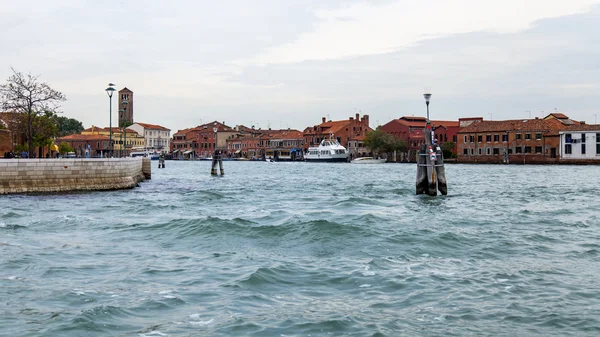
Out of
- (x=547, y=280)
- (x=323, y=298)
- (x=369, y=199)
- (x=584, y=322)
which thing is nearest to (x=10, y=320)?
(x=323, y=298)

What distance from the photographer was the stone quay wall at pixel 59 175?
23.9 m

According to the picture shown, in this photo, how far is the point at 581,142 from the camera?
70.5 metres

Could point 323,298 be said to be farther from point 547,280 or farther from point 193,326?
point 547,280

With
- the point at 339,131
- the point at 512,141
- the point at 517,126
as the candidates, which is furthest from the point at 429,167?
the point at 339,131

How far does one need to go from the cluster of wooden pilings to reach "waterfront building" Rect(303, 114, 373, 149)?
7852cm

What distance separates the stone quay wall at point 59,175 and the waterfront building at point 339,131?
7655 cm

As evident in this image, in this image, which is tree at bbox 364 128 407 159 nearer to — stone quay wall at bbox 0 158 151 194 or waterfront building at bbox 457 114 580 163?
waterfront building at bbox 457 114 580 163

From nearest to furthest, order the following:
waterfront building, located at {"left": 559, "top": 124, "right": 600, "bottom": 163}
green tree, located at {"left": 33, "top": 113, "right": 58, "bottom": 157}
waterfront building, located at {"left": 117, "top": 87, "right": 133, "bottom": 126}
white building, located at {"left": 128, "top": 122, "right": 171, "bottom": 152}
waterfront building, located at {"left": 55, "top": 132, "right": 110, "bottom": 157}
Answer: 1. green tree, located at {"left": 33, "top": 113, "right": 58, "bottom": 157}
2. waterfront building, located at {"left": 559, "top": 124, "right": 600, "bottom": 163}
3. waterfront building, located at {"left": 55, "top": 132, "right": 110, "bottom": 157}
4. white building, located at {"left": 128, "top": 122, "right": 171, "bottom": 152}
5. waterfront building, located at {"left": 117, "top": 87, "right": 133, "bottom": 126}

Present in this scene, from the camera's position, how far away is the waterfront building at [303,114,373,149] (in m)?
106

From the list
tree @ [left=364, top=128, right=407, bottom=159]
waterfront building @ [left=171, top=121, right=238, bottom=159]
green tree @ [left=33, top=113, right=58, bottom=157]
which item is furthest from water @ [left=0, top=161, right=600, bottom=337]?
waterfront building @ [left=171, top=121, right=238, bottom=159]

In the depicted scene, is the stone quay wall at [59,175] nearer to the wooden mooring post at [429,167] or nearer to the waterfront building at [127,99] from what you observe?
the wooden mooring post at [429,167]

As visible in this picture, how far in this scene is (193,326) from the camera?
6.75m

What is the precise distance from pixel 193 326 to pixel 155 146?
5519 inches

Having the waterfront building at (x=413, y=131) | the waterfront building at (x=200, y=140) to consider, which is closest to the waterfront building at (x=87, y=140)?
the waterfront building at (x=200, y=140)
